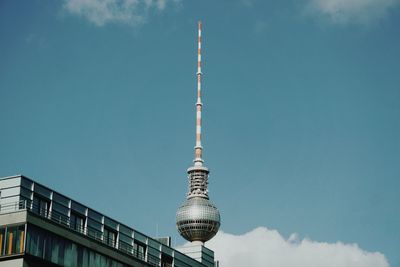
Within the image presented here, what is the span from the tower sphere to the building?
350 ft

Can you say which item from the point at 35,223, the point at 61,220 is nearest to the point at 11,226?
the point at 35,223

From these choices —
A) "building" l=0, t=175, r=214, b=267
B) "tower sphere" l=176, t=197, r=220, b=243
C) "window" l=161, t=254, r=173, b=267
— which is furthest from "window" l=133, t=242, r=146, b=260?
"tower sphere" l=176, t=197, r=220, b=243

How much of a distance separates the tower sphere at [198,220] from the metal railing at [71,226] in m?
106

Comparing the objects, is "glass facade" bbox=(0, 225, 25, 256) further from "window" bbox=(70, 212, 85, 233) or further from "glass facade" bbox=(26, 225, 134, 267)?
"window" bbox=(70, 212, 85, 233)

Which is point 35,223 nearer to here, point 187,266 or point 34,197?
point 34,197

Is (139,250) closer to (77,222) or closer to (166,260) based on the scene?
(166,260)

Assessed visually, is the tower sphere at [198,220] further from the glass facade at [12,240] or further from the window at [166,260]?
the glass facade at [12,240]

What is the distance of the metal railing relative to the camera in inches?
2726

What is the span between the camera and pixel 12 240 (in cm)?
6681

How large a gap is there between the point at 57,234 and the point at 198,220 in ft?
409

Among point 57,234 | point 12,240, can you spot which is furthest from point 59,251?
point 12,240

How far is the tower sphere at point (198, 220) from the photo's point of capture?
19288cm

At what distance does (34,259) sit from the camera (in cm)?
6688

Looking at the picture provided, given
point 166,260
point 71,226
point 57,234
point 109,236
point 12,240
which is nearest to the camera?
point 12,240
